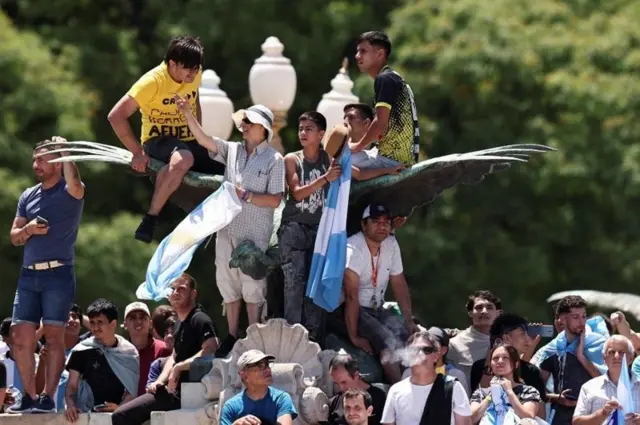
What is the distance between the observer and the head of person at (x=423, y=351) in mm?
13719

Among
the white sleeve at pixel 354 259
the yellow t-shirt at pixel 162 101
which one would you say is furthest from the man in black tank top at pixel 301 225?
the yellow t-shirt at pixel 162 101

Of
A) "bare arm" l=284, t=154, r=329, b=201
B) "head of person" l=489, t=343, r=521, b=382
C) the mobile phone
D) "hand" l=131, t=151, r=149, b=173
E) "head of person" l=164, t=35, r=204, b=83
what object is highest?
"head of person" l=164, t=35, r=204, b=83

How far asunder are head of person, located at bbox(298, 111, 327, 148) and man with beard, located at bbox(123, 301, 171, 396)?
6.13 feet

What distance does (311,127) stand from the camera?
14.9 meters

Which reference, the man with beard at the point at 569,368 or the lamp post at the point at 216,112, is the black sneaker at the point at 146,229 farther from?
the lamp post at the point at 216,112

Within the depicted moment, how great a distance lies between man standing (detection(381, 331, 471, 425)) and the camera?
536 inches

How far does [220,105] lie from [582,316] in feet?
14.4

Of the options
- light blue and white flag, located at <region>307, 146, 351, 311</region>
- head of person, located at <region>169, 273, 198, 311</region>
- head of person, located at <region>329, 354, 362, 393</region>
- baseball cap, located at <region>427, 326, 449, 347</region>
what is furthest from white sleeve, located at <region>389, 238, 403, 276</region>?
head of person, located at <region>169, 273, 198, 311</region>

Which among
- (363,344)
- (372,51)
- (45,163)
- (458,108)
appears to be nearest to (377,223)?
(363,344)

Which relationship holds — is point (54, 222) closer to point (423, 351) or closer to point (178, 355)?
point (178, 355)

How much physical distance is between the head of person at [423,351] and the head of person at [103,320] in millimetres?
2575

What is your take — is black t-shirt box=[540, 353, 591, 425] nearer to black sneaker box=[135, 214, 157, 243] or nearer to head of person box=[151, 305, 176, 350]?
black sneaker box=[135, 214, 157, 243]

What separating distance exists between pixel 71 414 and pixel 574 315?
3.49 metres

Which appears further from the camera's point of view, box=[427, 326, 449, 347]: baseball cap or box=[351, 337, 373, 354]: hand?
box=[351, 337, 373, 354]: hand
